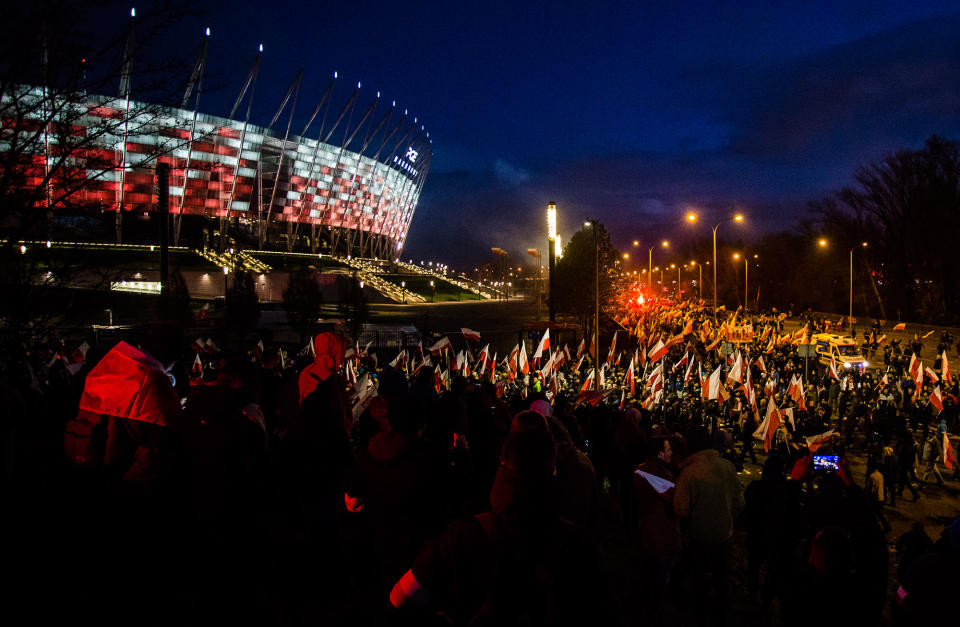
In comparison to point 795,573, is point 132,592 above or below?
below

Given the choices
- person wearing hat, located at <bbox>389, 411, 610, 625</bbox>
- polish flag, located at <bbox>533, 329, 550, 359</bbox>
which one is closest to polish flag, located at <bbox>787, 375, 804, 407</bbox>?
polish flag, located at <bbox>533, 329, 550, 359</bbox>

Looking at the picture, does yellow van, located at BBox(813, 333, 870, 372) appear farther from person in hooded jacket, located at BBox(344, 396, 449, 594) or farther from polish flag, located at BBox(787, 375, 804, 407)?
person in hooded jacket, located at BBox(344, 396, 449, 594)

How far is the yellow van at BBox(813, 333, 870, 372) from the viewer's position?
20438 millimetres

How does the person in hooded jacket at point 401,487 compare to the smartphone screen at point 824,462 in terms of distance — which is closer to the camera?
the person in hooded jacket at point 401,487

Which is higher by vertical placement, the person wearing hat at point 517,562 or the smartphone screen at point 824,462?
the person wearing hat at point 517,562

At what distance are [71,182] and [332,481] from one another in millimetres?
3655

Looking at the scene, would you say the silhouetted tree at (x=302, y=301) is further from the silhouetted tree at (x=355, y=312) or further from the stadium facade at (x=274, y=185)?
the stadium facade at (x=274, y=185)

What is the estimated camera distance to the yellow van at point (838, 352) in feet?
67.1

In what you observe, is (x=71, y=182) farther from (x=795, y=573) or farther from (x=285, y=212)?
(x=285, y=212)

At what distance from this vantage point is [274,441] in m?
6.14

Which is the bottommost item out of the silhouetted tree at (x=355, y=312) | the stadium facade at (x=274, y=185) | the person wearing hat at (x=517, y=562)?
the person wearing hat at (x=517, y=562)

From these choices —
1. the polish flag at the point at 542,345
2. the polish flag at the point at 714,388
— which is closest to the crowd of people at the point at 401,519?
the polish flag at the point at 714,388

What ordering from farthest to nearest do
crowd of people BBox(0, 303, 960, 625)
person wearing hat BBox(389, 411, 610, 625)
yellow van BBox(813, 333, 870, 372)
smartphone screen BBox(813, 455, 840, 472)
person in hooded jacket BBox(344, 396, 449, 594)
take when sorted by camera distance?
yellow van BBox(813, 333, 870, 372)
smartphone screen BBox(813, 455, 840, 472)
person in hooded jacket BBox(344, 396, 449, 594)
crowd of people BBox(0, 303, 960, 625)
person wearing hat BBox(389, 411, 610, 625)

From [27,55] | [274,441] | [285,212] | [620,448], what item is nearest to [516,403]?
[620,448]
